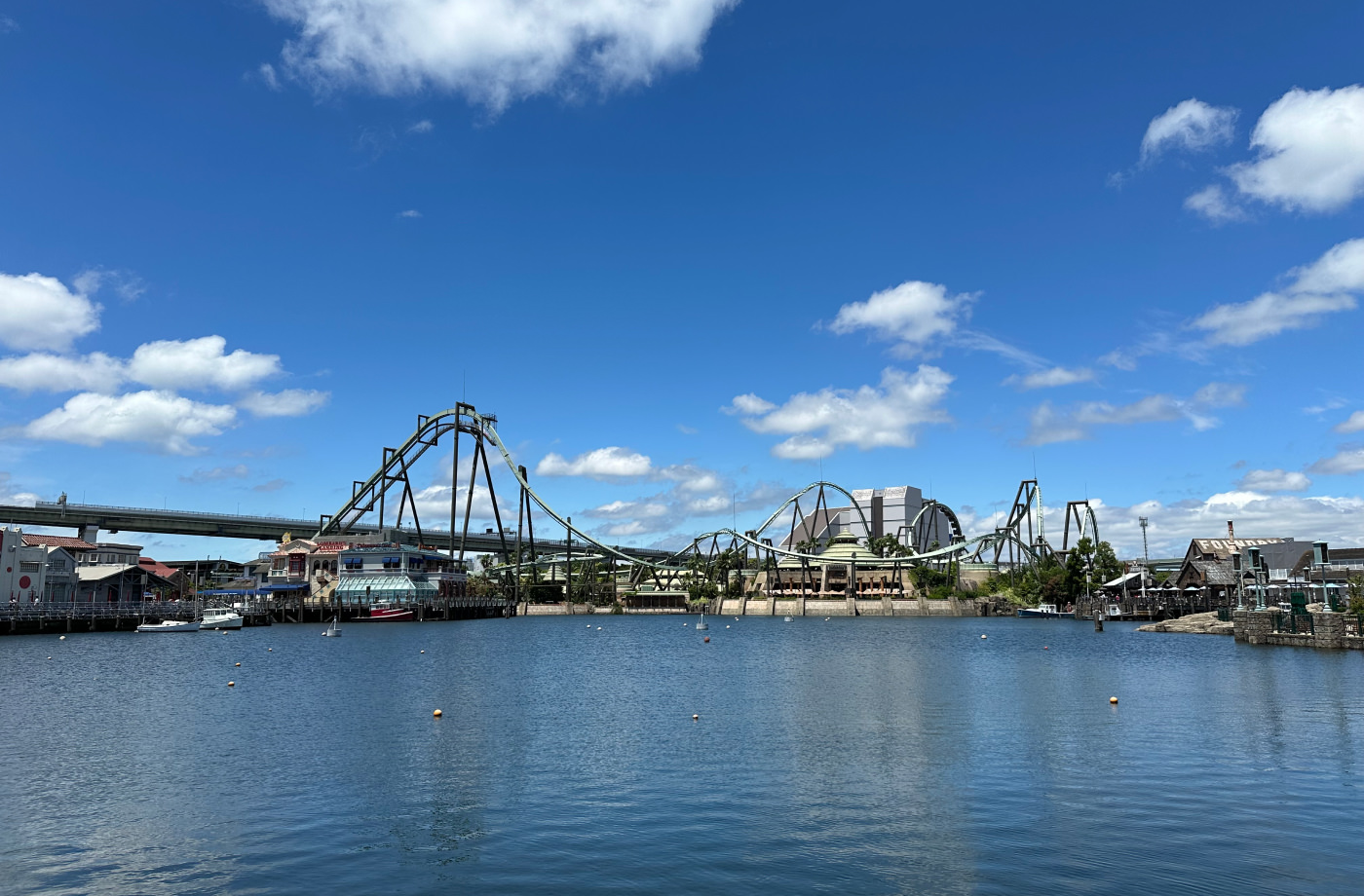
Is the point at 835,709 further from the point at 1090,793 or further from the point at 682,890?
the point at 682,890

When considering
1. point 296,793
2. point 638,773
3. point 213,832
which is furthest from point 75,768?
point 638,773

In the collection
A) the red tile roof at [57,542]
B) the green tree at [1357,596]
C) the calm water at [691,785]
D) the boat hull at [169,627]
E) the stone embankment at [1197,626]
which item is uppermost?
the red tile roof at [57,542]

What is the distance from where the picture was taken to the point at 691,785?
25.5m

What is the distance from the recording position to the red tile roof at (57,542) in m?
123

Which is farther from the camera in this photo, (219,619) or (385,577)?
(385,577)

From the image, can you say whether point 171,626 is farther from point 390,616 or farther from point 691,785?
point 691,785

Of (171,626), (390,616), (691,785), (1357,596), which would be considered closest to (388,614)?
(390,616)

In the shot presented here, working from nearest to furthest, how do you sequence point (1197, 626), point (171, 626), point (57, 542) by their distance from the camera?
point (1197, 626)
point (171, 626)
point (57, 542)

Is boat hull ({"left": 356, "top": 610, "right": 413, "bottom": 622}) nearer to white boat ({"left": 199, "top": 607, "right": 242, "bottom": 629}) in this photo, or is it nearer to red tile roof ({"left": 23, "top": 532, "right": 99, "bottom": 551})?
white boat ({"left": 199, "top": 607, "right": 242, "bottom": 629})

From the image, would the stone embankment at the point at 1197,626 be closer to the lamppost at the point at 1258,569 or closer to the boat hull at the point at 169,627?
the lamppost at the point at 1258,569

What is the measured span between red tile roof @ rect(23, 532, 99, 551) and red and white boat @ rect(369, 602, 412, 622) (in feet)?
141

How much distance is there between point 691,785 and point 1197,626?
92.9 meters

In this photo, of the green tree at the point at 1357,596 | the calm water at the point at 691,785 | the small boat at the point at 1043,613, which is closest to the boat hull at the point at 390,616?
the calm water at the point at 691,785

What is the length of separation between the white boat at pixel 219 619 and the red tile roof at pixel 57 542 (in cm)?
2846
